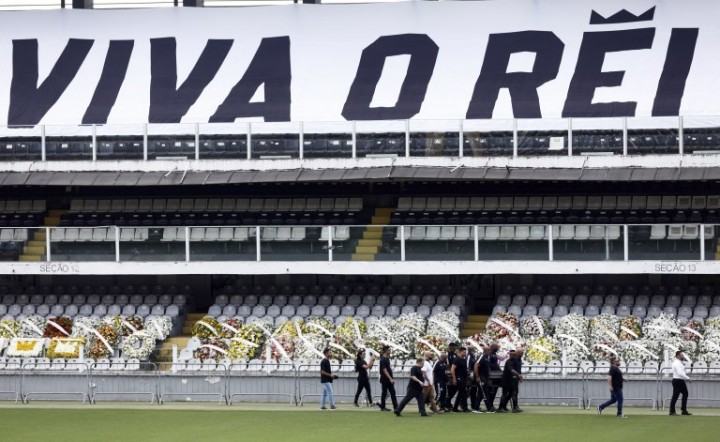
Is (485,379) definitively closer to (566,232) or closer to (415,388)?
(415,388)

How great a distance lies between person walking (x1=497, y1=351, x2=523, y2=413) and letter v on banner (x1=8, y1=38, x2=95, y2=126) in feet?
66.0

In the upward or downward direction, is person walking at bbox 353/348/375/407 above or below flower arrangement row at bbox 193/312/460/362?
below

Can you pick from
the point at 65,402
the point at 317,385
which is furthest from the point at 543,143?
the point at 65,402

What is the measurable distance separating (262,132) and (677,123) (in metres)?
11.4

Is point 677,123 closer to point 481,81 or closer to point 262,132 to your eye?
point 481,81

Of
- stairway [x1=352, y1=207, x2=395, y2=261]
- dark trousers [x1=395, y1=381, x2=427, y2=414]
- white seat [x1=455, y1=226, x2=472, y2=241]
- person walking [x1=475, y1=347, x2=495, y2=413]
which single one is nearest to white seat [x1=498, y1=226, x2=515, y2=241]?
white seat [x1=455, y1=226, x2=472, y2=241]

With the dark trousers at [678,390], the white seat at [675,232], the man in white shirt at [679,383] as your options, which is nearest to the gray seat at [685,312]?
the white seat at [675,232]

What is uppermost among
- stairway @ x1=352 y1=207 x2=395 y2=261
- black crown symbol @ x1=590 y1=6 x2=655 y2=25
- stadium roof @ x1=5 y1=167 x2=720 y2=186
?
black crown symbol @ x1=590 y1=6 x2=655 y2=25

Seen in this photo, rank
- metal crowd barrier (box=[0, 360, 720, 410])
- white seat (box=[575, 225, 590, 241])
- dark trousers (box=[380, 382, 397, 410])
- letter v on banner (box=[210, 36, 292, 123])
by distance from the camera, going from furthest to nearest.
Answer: letter v on banner (box=[210, 36, 292, 123]) < white seat (box=[575, 225, 590, 241]) < metal crowd barrier (box=[0, 360, 720, 410]) < dark trousers (box=[380, 382, 397, 410])

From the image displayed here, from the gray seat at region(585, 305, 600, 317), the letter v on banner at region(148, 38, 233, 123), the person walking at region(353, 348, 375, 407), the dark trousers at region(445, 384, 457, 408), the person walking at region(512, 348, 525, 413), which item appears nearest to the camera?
the person walking at region(512, 348, 525, 413)

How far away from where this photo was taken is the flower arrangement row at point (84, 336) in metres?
36.5

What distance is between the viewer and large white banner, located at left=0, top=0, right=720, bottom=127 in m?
41.4

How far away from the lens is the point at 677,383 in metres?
28.3

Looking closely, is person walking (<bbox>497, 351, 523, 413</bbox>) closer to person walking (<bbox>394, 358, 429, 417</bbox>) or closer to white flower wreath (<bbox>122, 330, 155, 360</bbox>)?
person walking (<bbox>394, 358, 429, 417</bbox>)
